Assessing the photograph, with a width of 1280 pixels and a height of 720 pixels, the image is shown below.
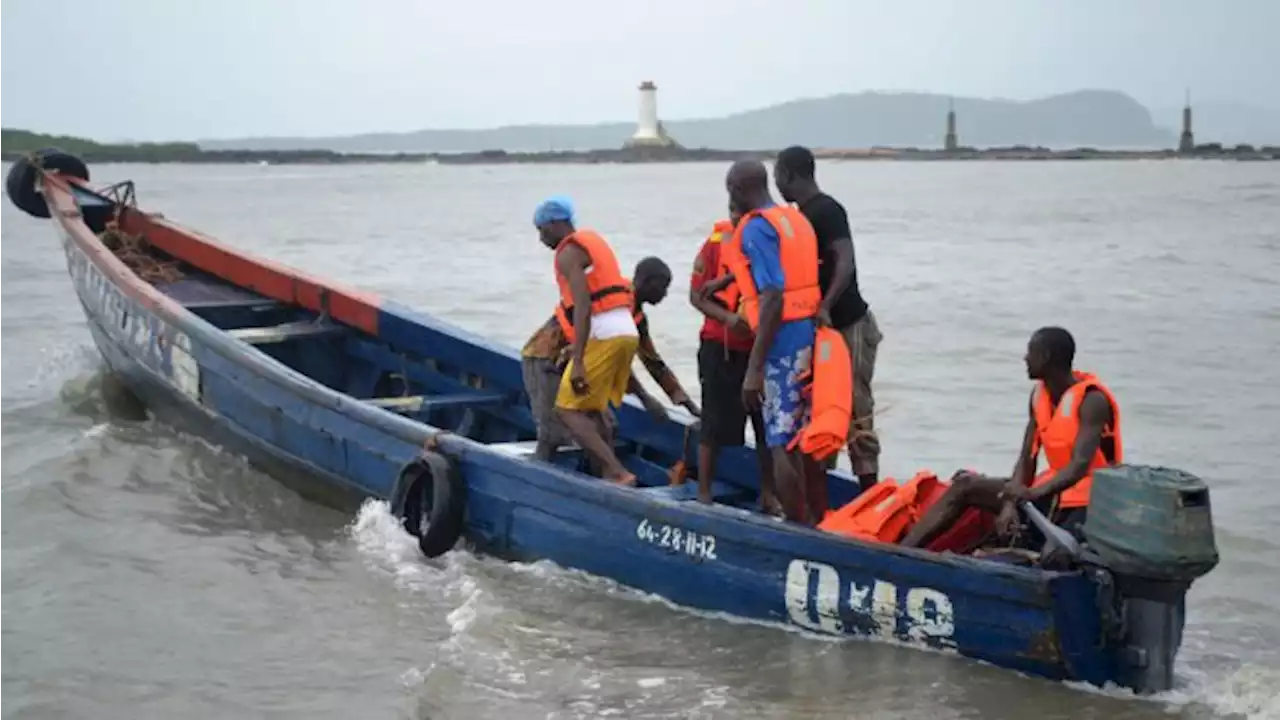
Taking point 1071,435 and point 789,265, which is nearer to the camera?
point 1071,435

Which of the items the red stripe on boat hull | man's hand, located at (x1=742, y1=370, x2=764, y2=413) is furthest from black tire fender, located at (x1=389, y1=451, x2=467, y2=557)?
the red stripe on boat hull

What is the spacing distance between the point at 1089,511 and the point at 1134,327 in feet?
42.6

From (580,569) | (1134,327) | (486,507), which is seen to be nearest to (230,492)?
(486,507)

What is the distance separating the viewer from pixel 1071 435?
5.77 metres

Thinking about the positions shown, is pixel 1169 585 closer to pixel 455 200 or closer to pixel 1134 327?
pixel 1134 327

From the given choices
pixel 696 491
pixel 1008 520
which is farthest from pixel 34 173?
pixel 1008 520

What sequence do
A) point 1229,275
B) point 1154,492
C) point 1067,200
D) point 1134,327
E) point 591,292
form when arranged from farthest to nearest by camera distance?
1. point 1067,200
2. point 1229,275
3. point 1134,327
4. point 591,292
5. point 1154,492

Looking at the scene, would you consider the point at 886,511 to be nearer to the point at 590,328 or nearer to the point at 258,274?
the point at 590,328

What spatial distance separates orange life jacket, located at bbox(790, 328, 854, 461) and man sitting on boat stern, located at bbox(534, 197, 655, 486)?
1.18 m

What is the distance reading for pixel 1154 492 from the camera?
5.16 meters

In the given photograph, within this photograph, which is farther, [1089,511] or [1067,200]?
[1067,200]

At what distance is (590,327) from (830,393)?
1.35 metres

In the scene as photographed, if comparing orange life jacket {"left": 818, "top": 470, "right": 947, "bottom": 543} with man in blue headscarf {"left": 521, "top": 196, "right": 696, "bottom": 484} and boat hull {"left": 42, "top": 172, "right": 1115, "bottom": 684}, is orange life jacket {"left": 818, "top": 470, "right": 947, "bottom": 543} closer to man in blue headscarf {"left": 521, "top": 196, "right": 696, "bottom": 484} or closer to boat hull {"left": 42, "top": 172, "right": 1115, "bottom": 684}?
boat hull {"left": 42, "top": 172, "right": 1115, "bottom": 684}

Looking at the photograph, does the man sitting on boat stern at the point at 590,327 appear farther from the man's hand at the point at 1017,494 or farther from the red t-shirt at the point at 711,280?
the man's hand at the point at 1017,494
